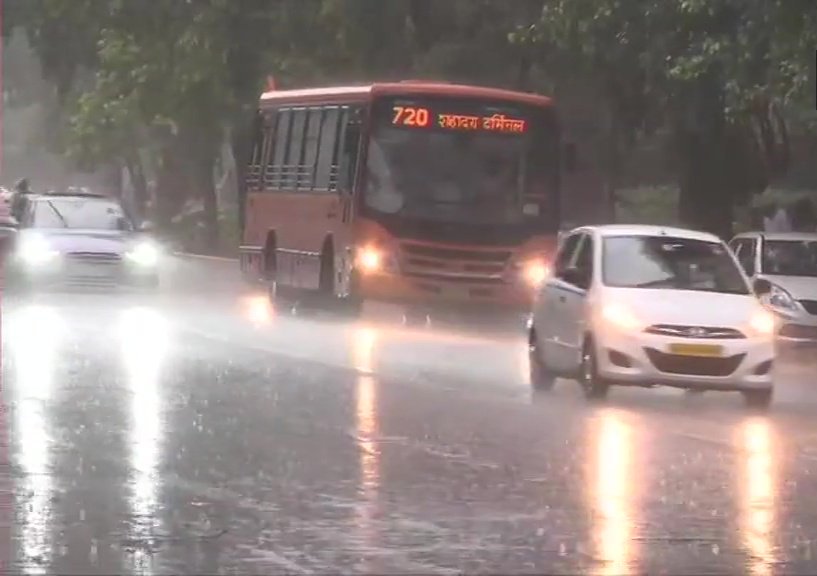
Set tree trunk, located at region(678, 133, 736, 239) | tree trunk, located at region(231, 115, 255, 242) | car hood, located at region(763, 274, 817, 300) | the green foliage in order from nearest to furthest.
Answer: car hood, located at region(763, 274, 817, 300) → the green foliage → tree trunk, located at region(678, 133, 736, 239) → tree trunk, located at region(231, 115, 255, 242)

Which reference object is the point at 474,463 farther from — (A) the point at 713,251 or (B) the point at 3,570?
(A) the point at 713,251

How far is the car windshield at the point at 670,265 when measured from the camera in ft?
67.2

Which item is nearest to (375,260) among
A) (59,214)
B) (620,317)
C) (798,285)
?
(798,285)

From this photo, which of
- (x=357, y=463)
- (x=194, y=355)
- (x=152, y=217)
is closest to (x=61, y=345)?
(x=194, y=355)

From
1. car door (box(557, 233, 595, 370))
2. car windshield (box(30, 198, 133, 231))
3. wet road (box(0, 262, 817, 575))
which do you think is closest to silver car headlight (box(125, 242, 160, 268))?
car windshield (box(30, 198, 133, 231))

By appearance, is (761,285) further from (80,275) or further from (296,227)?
(80,275)

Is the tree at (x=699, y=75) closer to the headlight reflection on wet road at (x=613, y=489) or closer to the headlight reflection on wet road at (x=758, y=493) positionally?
the headlight reflection on wet road at (x=758, y=493)

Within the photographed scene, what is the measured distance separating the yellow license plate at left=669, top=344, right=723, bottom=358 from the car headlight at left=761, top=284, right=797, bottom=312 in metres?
7.53

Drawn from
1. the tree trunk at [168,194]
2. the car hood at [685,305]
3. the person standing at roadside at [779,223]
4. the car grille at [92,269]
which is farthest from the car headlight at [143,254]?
the tree trunk at [168,194]

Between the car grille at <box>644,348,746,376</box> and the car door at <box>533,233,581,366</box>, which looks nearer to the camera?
the car grille at <box>644,348,746,376</box>

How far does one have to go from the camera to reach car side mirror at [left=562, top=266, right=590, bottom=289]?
67.8ft

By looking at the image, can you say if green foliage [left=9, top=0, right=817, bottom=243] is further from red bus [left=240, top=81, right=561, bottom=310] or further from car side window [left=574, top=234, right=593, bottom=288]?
car side window [left=574, top=234, right=593, bottom=288]

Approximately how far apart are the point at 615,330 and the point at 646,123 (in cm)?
1993

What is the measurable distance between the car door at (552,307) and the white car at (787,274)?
448cm
